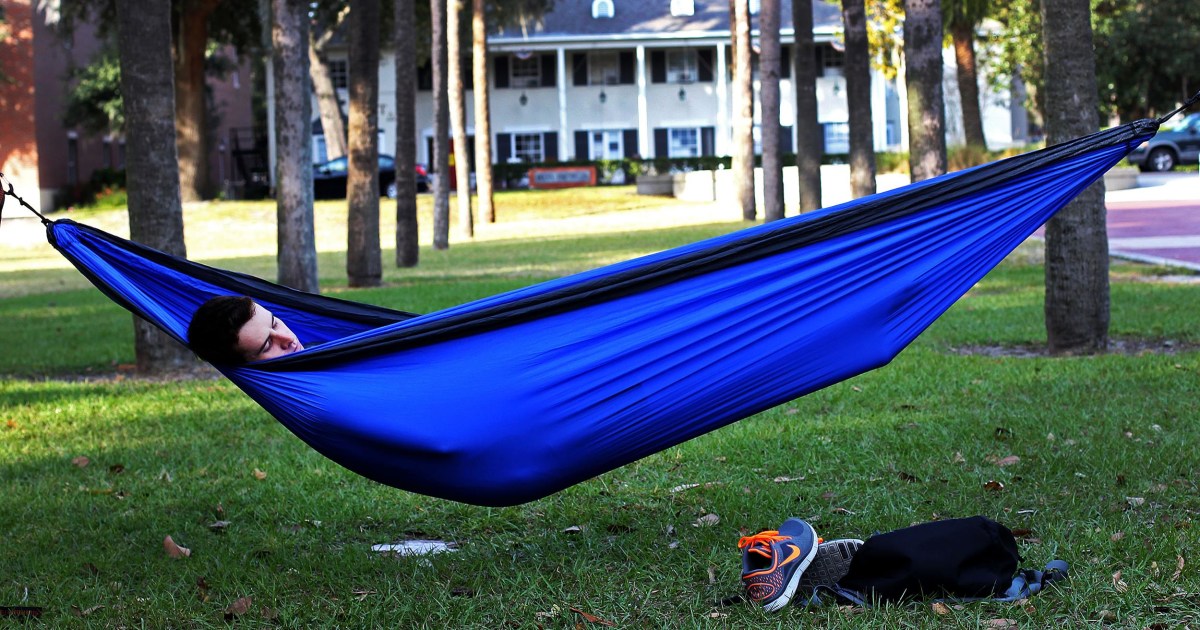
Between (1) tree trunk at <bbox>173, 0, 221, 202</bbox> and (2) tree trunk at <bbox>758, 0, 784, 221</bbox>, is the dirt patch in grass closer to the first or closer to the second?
(2) tree trunk at <bbox>758, 0, 784, 221</bbox>

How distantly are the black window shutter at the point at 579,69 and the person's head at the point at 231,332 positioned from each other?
39.8 m

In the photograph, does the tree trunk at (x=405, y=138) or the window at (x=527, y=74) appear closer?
the tree trunk at (x=405, y=138)

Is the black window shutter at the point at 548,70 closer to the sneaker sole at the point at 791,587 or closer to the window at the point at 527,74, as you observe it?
the window at the point at 527,74

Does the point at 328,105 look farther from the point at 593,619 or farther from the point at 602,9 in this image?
the point at 593,619

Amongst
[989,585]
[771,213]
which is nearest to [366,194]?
[771,213]

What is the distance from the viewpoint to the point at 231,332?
11.9 feet

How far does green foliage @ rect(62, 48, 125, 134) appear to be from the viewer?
37.1 m

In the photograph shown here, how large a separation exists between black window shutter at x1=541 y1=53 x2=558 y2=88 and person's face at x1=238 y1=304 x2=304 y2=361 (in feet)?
131

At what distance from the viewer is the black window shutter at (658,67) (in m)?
42.6

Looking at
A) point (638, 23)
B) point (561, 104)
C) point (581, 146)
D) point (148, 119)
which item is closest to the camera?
point (148, 119)

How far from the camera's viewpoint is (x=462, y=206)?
24297 mm

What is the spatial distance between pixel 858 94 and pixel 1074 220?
7782 mm

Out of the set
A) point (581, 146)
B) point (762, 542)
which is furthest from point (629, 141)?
point (762, 542)

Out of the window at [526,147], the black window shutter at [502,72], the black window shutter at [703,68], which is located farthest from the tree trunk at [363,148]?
the black window shutter at [703,68]
